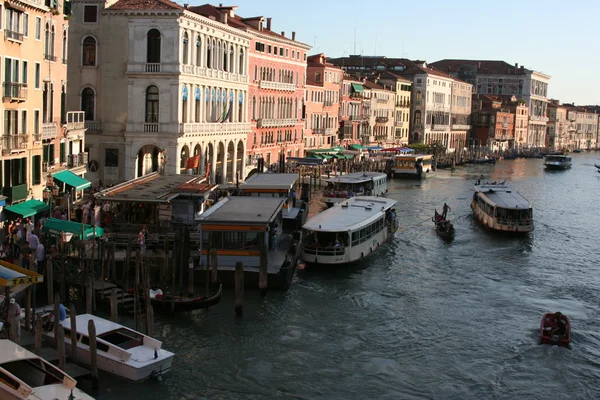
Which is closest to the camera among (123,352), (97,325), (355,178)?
(123,352)

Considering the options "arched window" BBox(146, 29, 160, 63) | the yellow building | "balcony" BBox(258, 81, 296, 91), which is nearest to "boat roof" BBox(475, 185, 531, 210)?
"arched window" BBox(146, 29, 160, 63)

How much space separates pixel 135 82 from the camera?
29766mm

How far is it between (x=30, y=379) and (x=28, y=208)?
8.53m

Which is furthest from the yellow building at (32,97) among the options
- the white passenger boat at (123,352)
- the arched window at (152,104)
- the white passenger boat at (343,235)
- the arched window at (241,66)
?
the arched window at (241,66)

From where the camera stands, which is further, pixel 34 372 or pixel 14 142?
pixel 14 142

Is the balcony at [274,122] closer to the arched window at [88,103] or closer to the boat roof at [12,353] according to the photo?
the arched window at [88,103]

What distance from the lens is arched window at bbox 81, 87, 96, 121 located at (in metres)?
30.1

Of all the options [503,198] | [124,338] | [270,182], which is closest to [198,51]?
[270,182]

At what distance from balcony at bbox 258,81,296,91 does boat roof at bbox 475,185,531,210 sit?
42.5 ft

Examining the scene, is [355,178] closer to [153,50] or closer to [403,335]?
[153,50]

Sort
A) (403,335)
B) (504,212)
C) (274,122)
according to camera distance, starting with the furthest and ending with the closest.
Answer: (274,122) < (504,212) < (403,335)

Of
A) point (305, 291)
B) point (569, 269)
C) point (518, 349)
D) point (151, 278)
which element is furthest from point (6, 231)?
point (569, 269)

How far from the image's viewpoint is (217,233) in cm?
1894

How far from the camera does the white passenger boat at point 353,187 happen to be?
34.4 m
